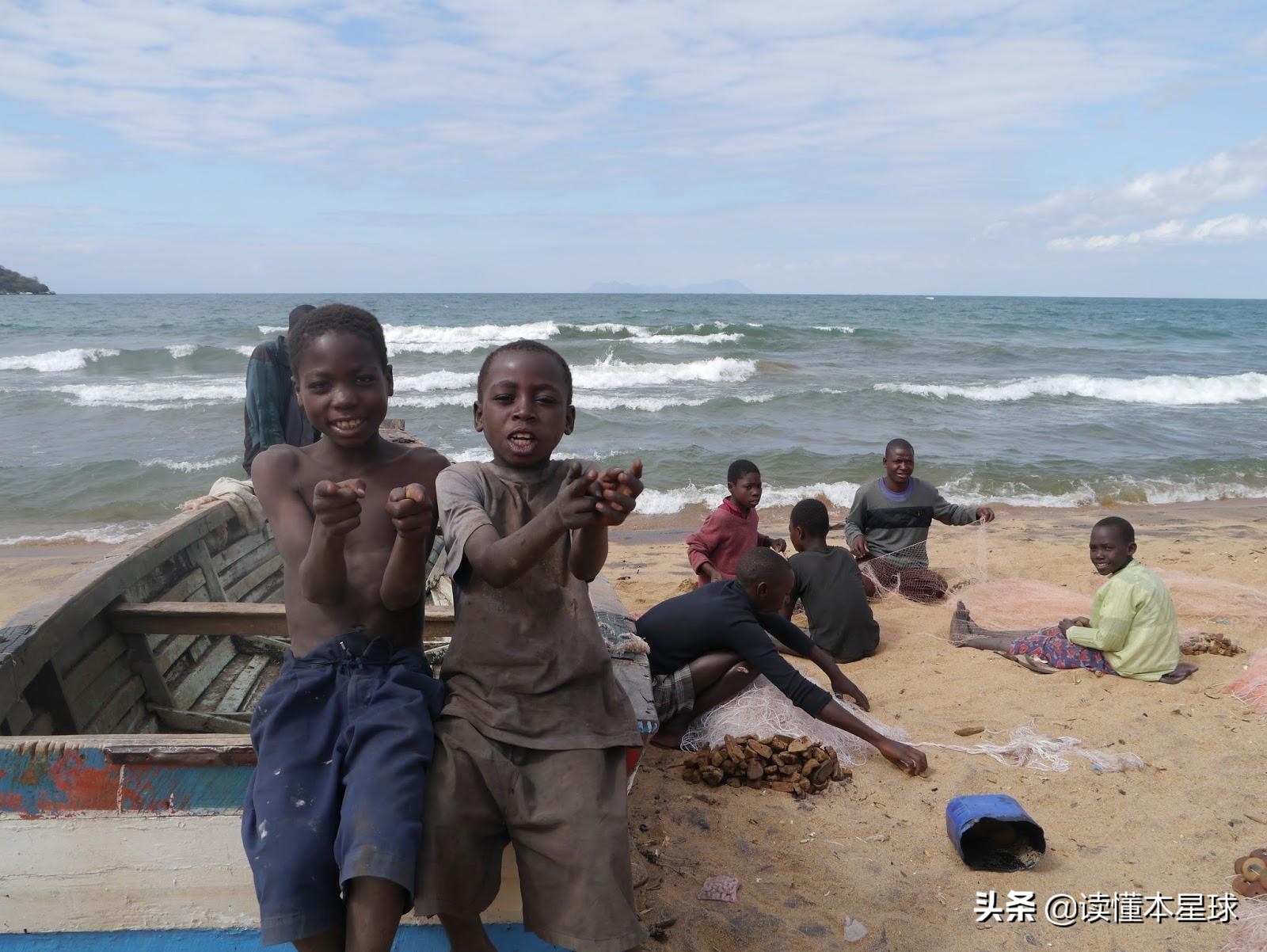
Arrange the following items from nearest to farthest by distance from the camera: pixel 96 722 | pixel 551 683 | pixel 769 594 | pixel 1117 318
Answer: pixel 551 683
pixel 96 722
pixel 769 594
pixel 1117 318

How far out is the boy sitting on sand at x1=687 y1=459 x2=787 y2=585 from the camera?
571 cm

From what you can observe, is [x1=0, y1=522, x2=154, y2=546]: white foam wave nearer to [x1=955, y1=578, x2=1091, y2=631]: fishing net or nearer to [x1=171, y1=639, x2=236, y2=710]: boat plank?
[x1=171, y1=639, x2=236, y2=710]: boat plank

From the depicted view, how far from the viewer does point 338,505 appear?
2.05 metres

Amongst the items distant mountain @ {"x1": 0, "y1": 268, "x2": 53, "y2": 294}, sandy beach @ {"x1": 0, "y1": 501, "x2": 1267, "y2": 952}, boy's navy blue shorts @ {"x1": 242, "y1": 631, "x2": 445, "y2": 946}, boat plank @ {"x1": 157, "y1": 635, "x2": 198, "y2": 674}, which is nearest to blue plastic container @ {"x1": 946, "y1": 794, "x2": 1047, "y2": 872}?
sandy beach @ {"x1": 0, "y1": 501, "x2": 1267, "y2": 952}

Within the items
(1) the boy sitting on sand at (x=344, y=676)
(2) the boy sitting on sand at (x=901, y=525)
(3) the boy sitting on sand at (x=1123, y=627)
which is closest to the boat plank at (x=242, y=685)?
(1) the boy sitting on sand at (x=344, y=676)

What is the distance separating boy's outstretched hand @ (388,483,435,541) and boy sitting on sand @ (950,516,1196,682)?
3.81m

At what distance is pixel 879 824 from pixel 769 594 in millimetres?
1028

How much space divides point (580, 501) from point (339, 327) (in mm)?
1017

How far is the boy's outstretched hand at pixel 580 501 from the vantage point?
1958 mm

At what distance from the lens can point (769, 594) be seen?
4090mm

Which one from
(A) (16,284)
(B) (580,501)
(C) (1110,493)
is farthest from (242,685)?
(A) (16,284)

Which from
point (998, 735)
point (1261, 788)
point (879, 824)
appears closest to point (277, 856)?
point (879, 824)

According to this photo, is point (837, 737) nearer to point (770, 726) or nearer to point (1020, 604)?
point (770, 726)

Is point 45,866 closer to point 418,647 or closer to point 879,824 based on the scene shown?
point 418,647
